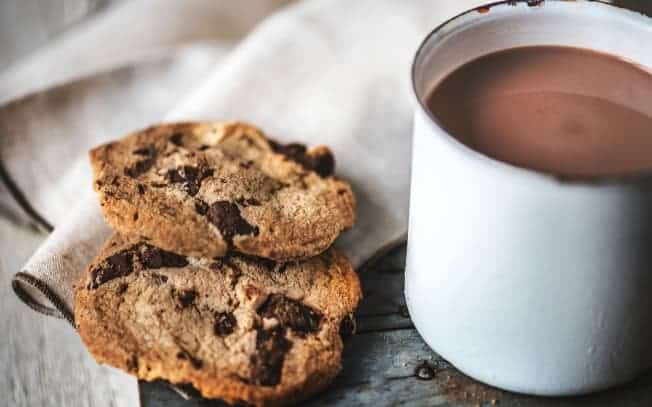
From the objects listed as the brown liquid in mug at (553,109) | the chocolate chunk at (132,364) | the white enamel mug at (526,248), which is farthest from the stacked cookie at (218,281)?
the brown liquid in mug at (553,109)

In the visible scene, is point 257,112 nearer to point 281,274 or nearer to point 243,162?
point 243,162

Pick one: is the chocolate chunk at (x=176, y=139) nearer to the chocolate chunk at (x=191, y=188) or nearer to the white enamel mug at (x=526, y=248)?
the chocolate chunk at (x=191, y=188)

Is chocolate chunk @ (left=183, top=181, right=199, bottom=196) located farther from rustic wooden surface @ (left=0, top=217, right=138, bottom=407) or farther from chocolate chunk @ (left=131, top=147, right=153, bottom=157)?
rustic wooden surface @ (left=0, top=217, right=138, bottom=407)

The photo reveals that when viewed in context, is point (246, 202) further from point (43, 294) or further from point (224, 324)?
point (43, 294)

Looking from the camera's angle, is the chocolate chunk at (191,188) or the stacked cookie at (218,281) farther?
the chocolate chunk at (191,188)

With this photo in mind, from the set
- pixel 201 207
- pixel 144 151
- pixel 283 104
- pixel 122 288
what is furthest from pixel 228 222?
pixel 283 104

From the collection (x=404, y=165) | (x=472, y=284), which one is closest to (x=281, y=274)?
(x=472, y=284)

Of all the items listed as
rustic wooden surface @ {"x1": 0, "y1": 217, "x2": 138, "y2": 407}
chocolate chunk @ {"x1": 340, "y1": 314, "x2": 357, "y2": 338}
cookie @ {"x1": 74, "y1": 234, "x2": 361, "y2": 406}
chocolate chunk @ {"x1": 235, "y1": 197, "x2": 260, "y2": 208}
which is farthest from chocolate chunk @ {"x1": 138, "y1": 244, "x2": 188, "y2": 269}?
rustic wooden surface @ {"x1": 0, "y1": 217, "x2": 138, "y2": 407}
